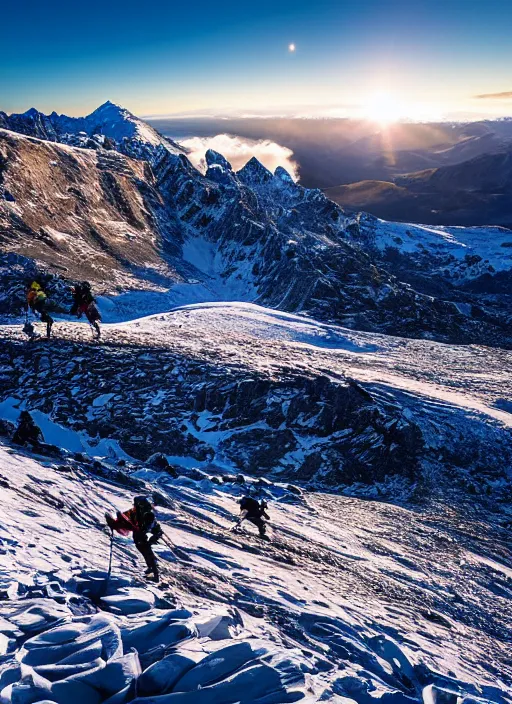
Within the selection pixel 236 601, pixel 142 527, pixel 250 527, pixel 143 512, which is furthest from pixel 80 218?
pixel 236 601

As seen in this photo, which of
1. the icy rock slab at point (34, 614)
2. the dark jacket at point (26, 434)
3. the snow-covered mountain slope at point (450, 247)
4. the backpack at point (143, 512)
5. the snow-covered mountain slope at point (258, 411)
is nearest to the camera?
the icy rock slab at point (34, 614)

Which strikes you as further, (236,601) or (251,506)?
(251,506)

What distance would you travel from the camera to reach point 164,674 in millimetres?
8719

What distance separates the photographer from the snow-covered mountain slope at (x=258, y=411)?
3516cm

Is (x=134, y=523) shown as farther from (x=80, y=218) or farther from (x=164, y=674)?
(x=80, y=218)

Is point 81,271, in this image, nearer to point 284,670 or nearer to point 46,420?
point 46,420

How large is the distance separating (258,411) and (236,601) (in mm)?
24505

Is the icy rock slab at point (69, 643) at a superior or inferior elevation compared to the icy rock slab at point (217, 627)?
superior

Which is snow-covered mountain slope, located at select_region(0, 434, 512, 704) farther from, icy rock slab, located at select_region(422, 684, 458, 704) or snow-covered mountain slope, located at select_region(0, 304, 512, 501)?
snow-covered mountain slope, located at select_region(0, 304, 512, 501)

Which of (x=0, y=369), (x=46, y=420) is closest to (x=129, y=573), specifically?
(x=46, y=420)

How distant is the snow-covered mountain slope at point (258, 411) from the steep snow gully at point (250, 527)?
16cm

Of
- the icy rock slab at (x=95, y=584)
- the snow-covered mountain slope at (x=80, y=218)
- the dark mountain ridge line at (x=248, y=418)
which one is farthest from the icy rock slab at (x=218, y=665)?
the snow-covered mountain slope at (x=80, y=218)

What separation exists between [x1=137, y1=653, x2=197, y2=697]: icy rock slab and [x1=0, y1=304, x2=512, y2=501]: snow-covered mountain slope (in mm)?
24102

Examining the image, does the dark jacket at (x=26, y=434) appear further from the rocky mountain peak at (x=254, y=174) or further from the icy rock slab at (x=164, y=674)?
the rocky mountain peak at (x=254, y=174)
